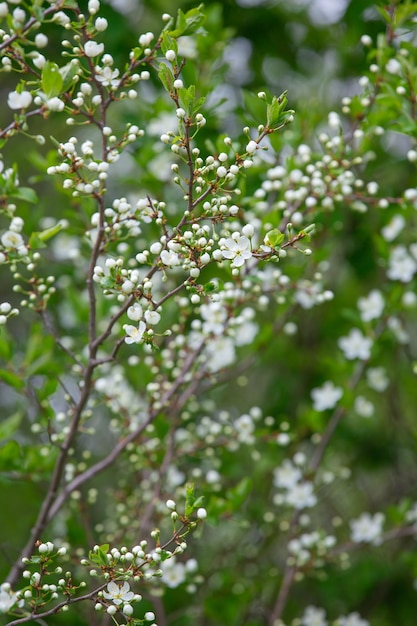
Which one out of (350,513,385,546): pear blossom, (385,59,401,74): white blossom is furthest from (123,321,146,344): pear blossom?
(350,513,385,546): pear blossom

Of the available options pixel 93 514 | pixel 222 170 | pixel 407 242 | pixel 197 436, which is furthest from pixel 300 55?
pixel 93 514

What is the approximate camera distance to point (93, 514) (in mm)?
4039

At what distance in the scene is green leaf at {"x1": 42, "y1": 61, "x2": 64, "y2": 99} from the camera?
1.60 m

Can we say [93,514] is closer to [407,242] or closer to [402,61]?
[407,242]

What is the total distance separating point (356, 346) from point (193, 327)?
84 cm

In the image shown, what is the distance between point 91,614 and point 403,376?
6.48ft

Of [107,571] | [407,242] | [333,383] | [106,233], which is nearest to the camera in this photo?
[107,571]

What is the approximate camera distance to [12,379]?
236 centimetres

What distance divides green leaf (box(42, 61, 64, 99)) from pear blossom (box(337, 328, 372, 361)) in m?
1.72

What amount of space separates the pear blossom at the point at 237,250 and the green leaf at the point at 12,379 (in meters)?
1.09

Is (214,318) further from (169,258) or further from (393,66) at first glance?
(393,66)

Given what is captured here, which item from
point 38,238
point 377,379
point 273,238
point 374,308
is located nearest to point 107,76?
point 38,238

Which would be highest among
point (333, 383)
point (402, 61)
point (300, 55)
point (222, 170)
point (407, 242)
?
point (300, 55)

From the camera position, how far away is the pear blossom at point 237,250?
1548 mm
